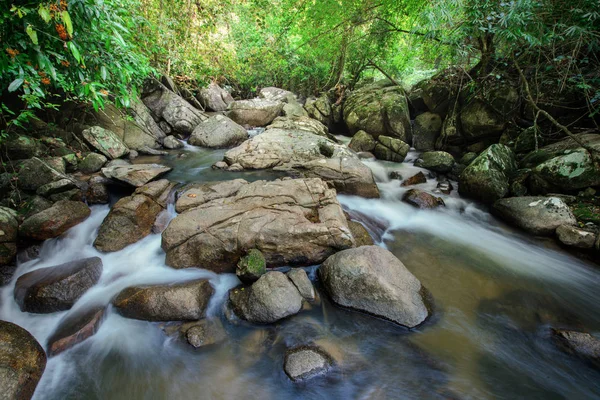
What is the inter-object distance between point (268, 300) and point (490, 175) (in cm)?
594

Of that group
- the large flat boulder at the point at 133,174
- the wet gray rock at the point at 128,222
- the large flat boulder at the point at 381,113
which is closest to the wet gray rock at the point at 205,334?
the wet gray rock at the point at 128,222

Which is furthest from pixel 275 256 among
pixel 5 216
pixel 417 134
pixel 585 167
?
pixel 417 134

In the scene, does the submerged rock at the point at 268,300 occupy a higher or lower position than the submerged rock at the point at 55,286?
higher

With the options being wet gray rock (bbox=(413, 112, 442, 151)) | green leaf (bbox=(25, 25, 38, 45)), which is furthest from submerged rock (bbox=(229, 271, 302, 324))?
wet gray rock (bbox=(413, 112, 442, 151))

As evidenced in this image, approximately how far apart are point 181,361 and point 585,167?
7.89 metres

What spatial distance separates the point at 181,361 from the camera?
3.00 metres

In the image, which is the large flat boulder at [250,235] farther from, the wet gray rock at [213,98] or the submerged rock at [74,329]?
the wet gray rock at [213,98]

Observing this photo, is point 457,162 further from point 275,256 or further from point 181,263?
point 181,263

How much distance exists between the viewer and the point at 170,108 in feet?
31.5

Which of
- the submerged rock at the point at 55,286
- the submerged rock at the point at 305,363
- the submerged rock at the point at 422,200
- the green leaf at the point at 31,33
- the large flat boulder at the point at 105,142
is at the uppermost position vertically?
the green leaf at the point at 31,33

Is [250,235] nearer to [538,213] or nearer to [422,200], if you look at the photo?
[422,200]

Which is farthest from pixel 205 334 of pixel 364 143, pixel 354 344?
pixel 364 143

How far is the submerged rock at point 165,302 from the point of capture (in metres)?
3.25

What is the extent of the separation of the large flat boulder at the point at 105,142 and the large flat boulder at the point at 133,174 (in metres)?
1.77
